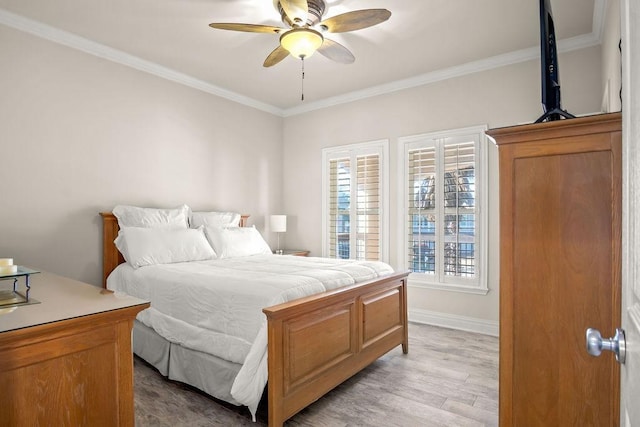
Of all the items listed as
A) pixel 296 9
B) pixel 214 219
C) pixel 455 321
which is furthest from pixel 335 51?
pixel 455 321

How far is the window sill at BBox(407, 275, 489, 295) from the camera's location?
3.84 meters

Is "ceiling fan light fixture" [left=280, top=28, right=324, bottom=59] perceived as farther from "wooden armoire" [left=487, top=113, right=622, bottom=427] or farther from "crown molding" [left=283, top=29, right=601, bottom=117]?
"crown molding" [left=283, top=29, right=601, bottom=117]

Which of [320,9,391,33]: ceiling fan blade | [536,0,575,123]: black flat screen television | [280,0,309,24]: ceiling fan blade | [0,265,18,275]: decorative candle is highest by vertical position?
[280,0,309,24]: ceiling fan blade

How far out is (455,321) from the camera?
4.00m

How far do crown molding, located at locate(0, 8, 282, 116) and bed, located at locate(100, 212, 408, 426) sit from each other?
82.5 inches

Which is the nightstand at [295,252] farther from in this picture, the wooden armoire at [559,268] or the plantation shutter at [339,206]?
the wooden armoire at [559,268]

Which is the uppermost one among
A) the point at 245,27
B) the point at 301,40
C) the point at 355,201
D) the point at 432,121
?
the point at 245,27

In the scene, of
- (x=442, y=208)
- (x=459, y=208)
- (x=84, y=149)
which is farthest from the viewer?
(x=442, y=208)

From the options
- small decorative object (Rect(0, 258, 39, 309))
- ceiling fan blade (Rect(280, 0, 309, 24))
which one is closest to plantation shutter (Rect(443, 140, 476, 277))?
ceiling fan blade (Rect(280, 0, 309, 24))

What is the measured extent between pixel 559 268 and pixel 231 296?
172 cm

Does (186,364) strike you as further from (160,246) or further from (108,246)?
(108,246)

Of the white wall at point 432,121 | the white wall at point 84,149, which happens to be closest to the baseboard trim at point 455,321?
the white wall at point 432,121

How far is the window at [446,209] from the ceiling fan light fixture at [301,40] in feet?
6.82

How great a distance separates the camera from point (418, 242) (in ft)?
14.0
